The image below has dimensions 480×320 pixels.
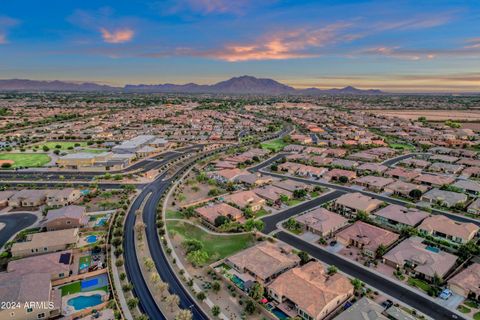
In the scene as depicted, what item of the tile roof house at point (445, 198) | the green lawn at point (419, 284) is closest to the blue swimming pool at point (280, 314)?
the green lawn at point (419, 284)

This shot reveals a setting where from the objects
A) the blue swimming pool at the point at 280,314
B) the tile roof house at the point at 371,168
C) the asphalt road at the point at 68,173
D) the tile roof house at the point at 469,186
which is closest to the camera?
the blue swimming pool at the point at 280,314

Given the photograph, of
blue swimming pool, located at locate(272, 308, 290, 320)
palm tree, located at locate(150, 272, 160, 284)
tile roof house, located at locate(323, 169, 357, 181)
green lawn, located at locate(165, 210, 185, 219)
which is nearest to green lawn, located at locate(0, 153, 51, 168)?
green lawn, located at locate(165, 210, 185, 219)

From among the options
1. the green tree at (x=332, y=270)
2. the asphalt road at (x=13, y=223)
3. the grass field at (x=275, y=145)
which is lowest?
the asphalt road at (x=13, y=223)

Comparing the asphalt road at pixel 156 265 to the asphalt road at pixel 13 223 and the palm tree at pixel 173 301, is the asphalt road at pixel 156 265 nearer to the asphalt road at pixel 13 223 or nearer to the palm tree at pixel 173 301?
the palm tree at pixel 173 301

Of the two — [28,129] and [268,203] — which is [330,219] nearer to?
[268,203]

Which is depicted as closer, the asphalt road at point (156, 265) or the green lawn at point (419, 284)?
the asphalt road at point (156, 265)

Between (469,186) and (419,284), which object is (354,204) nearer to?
(419,284)

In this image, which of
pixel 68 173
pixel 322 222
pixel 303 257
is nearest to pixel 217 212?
pixel 322 222
